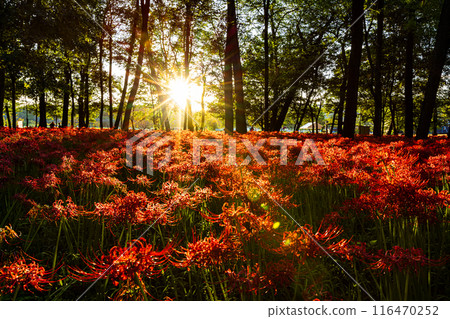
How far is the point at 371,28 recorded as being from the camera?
72.6 ft

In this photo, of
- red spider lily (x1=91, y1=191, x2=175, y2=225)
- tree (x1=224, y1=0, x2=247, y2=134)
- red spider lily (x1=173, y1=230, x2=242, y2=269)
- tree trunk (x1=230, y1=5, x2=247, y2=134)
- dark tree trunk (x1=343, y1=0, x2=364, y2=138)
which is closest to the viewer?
red spider lily (x1=173, y1=230, x2=242, y2=269)

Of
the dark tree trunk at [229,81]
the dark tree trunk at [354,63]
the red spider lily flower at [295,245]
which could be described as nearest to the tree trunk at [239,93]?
the dark tree trunk at [229,81]

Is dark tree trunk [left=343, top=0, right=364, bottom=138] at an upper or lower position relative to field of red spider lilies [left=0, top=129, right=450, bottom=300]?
upper

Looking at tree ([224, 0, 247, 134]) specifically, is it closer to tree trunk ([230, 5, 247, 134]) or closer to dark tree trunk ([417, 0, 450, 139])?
tree trunk ([230, 5, 247, 134])

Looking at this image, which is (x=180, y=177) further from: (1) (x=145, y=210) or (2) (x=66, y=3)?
(2) (x=66, y=3)

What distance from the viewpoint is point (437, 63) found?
8.98 metres

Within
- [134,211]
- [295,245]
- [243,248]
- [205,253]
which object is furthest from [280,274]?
[134,211]

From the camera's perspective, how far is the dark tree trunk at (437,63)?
8594mm

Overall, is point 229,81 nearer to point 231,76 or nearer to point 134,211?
point 231,76

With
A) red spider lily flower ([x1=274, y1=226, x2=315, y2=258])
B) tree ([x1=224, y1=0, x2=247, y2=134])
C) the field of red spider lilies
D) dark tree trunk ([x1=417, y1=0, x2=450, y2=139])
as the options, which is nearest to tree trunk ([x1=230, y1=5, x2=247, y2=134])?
tree ([x1=224, y1=0, x2=247, y2=134])

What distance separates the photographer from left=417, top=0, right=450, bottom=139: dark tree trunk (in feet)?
28.2

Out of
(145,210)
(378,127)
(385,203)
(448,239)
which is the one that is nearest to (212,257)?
(145,210)

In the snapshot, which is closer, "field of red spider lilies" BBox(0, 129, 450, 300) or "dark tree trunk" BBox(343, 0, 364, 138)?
"field of red spider lilies" BBox(0, 129, 450, 300)

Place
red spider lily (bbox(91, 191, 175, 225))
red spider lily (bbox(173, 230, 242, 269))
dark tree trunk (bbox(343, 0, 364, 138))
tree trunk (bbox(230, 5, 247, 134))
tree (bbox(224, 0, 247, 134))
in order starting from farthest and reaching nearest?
1. tree trunk (bbox(230, 5, 247, 134))
2. tree (bbox(224, 0, 247, 134))
3. dark tree trunk (bbox(343, 0, 364, 138))
4. red spider lily (bbox(91, 191, 175, 225))
5. red spider lily (bbox(173, 230, 242, 269))
